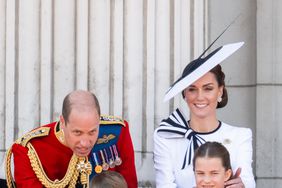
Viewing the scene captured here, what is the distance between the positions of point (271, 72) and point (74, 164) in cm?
158

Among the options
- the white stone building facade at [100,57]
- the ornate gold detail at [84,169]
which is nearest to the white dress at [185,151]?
the ornate gold detail at [84,169]

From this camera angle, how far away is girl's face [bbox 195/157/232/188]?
14.8 ft

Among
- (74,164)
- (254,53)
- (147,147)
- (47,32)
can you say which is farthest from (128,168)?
(254,53)

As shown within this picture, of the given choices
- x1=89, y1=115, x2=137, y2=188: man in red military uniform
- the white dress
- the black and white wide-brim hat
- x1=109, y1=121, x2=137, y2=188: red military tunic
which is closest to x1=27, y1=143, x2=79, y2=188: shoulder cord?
x1=89, y1=115, x2=137, y2=188: man in red military uniform

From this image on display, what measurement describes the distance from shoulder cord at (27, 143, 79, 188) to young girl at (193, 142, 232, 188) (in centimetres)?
60

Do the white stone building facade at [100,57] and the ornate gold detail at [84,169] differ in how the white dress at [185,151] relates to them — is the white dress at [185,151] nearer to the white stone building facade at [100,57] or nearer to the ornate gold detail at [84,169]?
the ornate gold detail at [84,169]

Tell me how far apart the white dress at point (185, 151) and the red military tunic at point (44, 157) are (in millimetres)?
461

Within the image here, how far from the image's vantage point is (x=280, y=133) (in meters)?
5.85

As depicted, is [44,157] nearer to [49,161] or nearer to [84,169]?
[49,161]

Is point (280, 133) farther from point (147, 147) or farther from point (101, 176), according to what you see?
point (101, 176)

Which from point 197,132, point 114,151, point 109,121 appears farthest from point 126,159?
point 197,132

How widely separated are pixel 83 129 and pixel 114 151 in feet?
1.45

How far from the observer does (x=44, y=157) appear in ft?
15.6

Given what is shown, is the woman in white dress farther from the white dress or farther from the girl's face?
the girl's face
